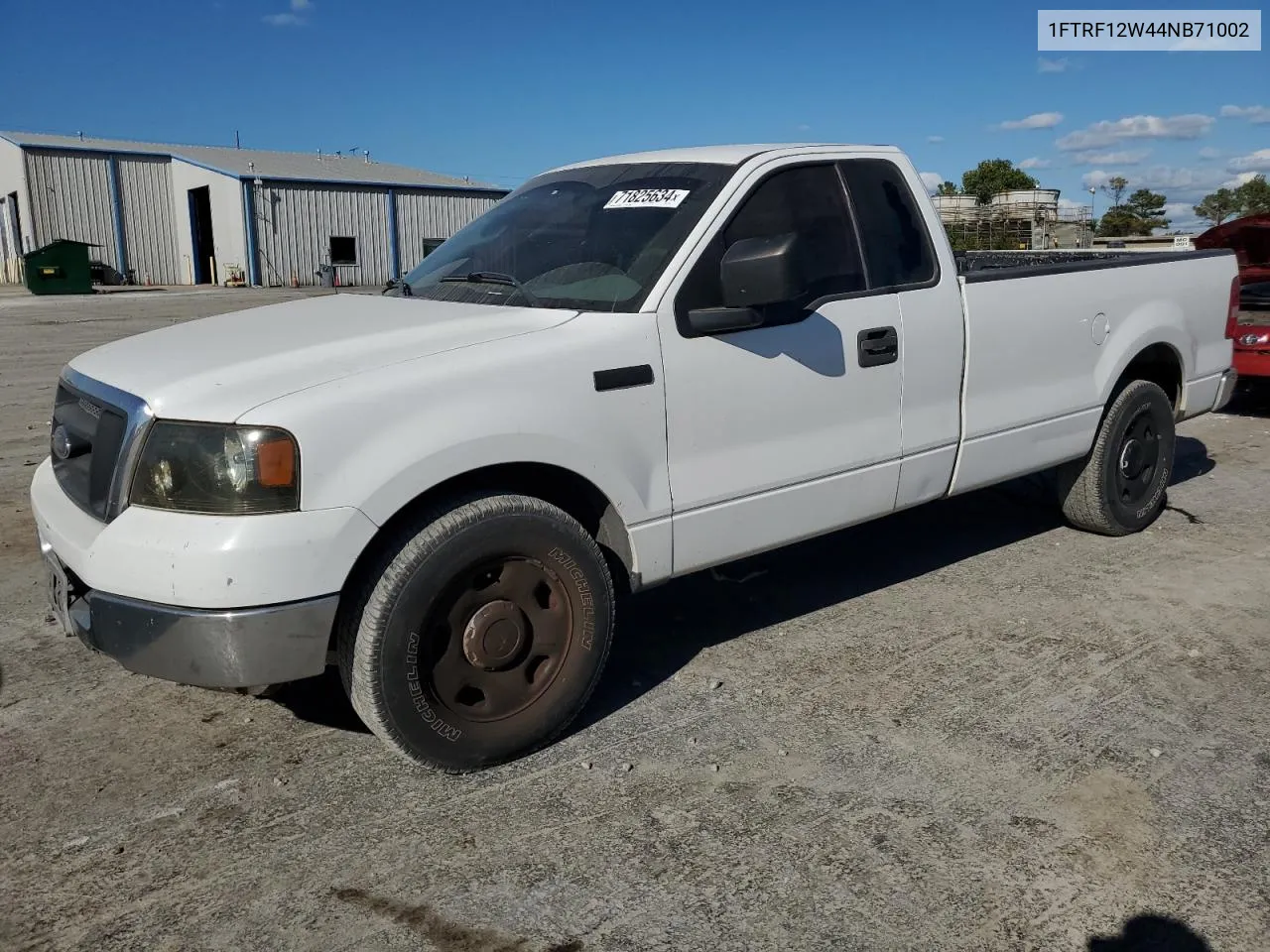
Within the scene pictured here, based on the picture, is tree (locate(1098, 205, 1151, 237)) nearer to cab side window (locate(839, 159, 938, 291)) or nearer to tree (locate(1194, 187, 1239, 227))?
tree (locate(1194, 187, 1239, 227))

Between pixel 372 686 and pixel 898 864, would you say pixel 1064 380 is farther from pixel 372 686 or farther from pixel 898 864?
pixel 372 686

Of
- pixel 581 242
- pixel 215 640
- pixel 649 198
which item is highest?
pixel 649 198

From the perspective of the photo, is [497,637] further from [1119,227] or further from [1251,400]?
[1119,227]

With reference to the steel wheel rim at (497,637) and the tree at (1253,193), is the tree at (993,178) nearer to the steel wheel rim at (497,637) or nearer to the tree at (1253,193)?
the tree at (1253,193)

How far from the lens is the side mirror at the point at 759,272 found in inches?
137

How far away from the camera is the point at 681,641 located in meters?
4.46

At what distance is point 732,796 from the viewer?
3.22m

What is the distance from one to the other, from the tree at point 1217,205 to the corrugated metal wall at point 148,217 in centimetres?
6561

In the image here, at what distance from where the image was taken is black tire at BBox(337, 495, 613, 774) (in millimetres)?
3092

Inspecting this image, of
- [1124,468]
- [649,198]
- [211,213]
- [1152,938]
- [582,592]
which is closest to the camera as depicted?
[1152,938]

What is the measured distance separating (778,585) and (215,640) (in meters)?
2.92

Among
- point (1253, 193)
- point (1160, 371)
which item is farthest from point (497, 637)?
point (1253, 193)

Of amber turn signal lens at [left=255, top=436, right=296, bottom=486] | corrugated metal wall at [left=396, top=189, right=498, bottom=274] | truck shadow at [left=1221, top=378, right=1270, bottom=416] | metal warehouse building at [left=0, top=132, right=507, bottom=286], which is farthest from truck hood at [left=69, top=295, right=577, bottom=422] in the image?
corrugated metal wall at [left=396, top=189, right=498, bottom=274]

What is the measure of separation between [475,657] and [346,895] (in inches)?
30.9
